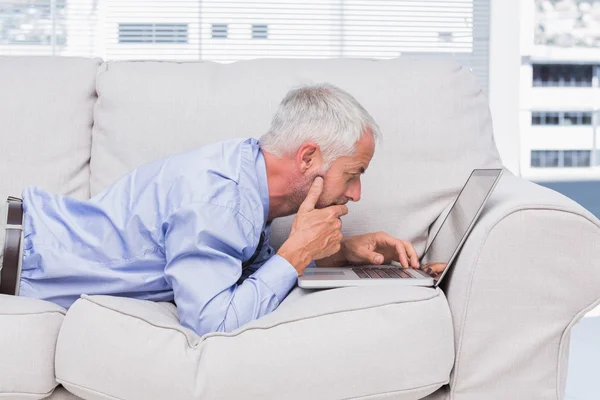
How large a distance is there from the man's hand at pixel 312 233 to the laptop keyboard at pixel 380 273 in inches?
3.6

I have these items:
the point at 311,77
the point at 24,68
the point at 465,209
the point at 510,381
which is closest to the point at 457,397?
the point at 510,381

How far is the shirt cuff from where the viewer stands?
4.66ft

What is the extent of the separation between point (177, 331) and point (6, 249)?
19.9 inches

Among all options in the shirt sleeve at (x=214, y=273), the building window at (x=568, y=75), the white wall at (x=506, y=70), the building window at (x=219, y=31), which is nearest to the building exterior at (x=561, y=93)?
the building window at (x=568, y=75)

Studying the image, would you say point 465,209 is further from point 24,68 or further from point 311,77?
point 24,68

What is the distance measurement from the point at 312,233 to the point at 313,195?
0.09 m

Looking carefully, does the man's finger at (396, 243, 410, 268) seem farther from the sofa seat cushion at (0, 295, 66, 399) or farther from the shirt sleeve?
the sofa seat cushion at (0, 295, 66, 399)

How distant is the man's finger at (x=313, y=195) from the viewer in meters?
1.51

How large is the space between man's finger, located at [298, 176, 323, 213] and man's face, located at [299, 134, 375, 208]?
0.05 feet

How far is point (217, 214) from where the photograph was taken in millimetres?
1386

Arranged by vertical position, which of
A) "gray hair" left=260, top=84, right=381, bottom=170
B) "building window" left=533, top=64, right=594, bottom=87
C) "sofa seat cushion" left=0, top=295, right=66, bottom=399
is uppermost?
"building window" left=533, top=64, right=594, bottom=87

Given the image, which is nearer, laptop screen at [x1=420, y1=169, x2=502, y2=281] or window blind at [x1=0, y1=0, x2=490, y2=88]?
laptop screen at [x1=420, y1=169, x2=502, y2=281]

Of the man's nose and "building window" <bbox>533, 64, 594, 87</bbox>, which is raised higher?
"building window" <bbox>533, 64, 594, 87</bbox>

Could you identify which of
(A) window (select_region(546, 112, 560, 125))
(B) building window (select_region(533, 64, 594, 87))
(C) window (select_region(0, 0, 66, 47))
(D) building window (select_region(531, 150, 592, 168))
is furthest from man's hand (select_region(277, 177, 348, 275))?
(B) building window (select_region(533, 64, 594, 87))
